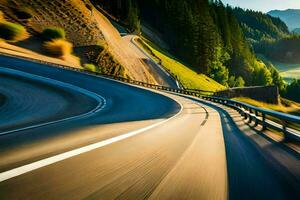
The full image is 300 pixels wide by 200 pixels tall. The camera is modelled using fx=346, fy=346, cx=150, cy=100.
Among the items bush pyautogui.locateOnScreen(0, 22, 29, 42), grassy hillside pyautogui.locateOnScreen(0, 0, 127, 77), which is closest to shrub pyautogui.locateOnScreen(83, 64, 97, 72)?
grassy hillside pyautogui.locateOnScreen(0, 0, 127, 77)

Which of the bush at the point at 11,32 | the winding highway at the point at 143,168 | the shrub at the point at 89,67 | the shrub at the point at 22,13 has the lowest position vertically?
the winding highway at the point at 143,168

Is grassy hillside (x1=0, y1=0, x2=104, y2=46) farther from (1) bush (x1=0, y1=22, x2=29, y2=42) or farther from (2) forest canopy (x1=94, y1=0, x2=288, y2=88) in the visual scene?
(2) forest canopy (x1=94, y1=0, x2=288, y2=88)

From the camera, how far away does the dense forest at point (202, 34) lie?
10100 centimetres

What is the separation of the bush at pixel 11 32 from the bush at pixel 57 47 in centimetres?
327

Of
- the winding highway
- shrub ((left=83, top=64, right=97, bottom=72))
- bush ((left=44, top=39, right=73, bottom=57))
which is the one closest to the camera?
the winding highway

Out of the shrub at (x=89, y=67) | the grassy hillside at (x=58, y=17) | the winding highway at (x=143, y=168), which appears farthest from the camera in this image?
the grassy hillside at (x=58, y=17)

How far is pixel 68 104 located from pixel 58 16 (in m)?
39.7

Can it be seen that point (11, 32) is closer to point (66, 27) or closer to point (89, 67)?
point (89, 67)

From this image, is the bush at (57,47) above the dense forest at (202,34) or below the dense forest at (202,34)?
below

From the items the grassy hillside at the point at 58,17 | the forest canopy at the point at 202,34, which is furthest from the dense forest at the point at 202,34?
the grassy hillside at the point at 58,17

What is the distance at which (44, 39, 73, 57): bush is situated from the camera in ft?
144

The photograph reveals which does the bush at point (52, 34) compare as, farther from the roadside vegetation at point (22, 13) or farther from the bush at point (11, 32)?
the roadside vegetation at point (22, 13)

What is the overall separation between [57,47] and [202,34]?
6439 cm

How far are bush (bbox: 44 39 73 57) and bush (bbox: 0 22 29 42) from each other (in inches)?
129
